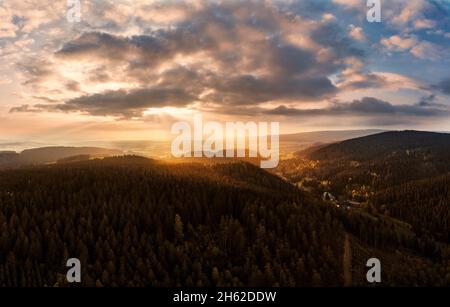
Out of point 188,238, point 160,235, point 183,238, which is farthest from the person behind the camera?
point 188,238

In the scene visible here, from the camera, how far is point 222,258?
122 metres

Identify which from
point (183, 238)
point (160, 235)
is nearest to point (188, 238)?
point (183, 238)

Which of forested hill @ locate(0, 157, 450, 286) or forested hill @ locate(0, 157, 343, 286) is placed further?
forested hill @ locate(0, 157, 450, 286)

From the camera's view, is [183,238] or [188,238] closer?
[183,238]

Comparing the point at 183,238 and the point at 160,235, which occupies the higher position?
the point at 160,235

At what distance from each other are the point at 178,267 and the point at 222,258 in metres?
17.1

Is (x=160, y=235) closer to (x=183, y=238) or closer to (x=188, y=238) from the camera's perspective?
(x=183, y=238)

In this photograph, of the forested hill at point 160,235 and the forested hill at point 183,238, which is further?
the forested hill at point 183,238

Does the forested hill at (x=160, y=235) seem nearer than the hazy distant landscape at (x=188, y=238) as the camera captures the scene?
Yes

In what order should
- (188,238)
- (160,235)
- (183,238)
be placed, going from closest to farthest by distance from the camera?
(160,235)
(183,238)
(188,238)
